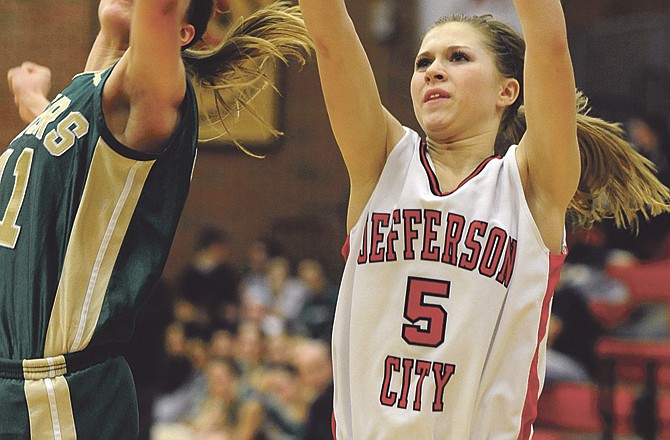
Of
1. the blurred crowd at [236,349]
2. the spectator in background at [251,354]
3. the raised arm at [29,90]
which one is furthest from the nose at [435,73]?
the spectator in background at [251,354]

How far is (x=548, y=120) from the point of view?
8.16ft

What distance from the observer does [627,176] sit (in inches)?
110

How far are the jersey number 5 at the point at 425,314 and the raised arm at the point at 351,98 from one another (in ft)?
0.82

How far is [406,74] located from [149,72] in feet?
27.1

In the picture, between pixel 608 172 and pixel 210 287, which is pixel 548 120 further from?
pixel 210 287

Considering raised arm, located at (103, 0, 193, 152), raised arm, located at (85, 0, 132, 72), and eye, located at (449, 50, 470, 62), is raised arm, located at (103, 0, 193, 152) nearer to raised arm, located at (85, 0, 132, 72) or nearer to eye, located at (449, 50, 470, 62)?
raised arm, located at (85, 0, 132, 72)

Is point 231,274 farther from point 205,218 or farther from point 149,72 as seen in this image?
point 149,72

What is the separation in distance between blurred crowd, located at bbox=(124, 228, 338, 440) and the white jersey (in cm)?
294

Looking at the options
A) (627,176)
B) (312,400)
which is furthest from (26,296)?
(312,400)

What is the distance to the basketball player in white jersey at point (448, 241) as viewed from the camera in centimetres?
247

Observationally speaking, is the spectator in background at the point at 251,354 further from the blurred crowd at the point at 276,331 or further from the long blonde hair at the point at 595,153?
the long blonde hair at the point at 595,153

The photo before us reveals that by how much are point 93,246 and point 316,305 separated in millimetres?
6253

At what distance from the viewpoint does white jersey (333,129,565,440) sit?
2.48 m

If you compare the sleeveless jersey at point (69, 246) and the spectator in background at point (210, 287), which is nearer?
the sleeveless jersey at point (69, 246)
